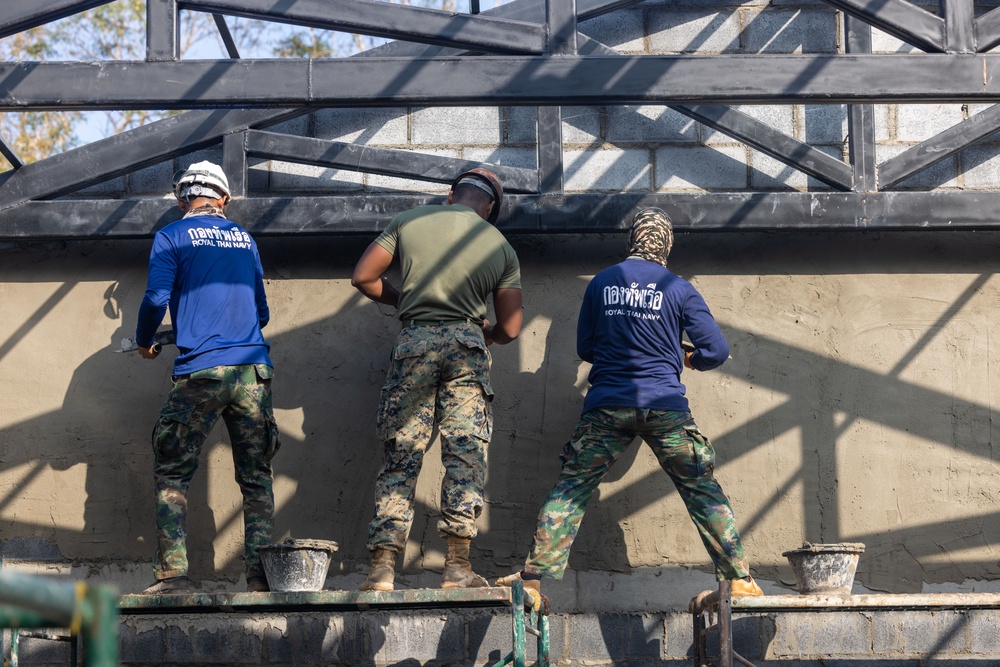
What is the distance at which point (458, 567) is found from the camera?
484cm

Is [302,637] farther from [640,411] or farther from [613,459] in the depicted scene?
[640,411]

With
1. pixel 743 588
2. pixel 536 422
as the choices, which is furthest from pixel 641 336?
pixel 743 588

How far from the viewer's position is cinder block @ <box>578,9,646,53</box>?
6.24 metres

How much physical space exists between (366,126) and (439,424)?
6.49ft

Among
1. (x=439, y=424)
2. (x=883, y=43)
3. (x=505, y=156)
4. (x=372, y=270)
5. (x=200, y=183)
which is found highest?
Result: (x=883, y=43)

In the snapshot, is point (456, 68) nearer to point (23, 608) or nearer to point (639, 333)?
point (639, 333)

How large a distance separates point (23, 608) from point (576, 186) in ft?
16.0

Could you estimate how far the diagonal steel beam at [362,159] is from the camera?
19.5 ft

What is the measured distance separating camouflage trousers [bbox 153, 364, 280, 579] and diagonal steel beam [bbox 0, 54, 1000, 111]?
1.16 metres

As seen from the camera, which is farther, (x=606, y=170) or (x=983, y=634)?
(x=606, y=170)

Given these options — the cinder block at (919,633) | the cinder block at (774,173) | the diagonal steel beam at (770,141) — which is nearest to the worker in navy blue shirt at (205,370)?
the diagonal steel beam at (770,141)

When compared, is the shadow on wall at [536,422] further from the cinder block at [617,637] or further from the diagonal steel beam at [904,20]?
the diagonal steel beam at [904,20]

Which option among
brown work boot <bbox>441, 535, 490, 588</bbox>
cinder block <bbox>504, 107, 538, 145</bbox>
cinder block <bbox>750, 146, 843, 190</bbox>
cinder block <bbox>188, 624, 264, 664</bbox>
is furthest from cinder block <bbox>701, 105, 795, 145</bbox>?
cinder block <bbox>188, 624, 264, 664</bbox>

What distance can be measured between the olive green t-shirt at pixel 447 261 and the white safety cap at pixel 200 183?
761 mm
